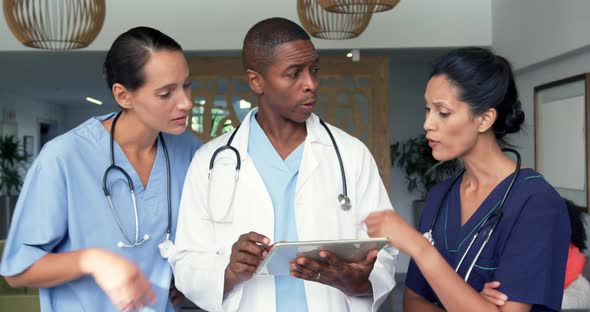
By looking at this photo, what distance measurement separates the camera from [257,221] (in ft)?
5.45

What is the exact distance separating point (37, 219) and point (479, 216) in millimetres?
1074

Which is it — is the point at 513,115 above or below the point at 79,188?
Result: above

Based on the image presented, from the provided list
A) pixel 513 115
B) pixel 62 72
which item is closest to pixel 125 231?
pixel 513 115

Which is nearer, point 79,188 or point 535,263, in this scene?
point 535,263

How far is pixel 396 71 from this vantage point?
25.5 ft

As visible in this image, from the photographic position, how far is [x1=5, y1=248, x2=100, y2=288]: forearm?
4.92 feet

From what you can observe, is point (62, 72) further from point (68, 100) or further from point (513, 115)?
point (513, 115)

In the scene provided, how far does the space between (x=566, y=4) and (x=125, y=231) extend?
341 cm

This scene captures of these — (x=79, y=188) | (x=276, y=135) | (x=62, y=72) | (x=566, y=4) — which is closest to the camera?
(x=79, y=188)

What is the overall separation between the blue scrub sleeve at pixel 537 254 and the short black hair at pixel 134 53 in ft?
3.20

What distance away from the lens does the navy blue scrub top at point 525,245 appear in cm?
139

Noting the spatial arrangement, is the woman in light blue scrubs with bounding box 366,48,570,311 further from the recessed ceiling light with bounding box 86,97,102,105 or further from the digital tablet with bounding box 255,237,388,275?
the recessed ceiling light with bounding box 86,97,102,105

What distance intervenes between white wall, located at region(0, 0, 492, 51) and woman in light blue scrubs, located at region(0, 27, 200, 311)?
3944 millimetres

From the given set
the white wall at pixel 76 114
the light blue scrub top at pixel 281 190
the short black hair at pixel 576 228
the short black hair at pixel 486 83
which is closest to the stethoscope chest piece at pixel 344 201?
the light blue scrub top at pixel 281 190
